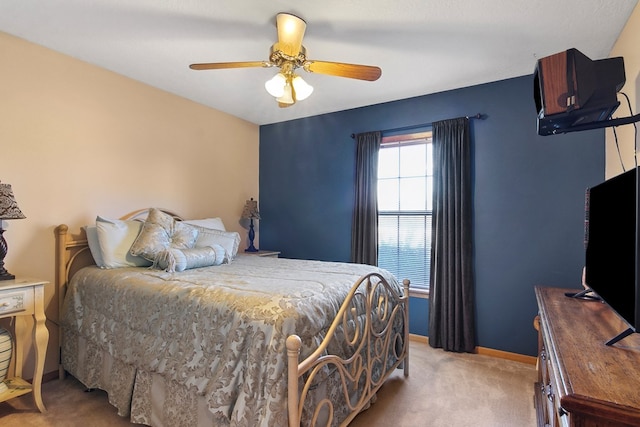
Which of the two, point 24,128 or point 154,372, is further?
point 24,128

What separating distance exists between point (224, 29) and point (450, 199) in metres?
2.34

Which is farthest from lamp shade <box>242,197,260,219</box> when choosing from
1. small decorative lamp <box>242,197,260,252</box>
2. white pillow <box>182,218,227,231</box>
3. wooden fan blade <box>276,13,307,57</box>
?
wooden fan blade <box>276,13,307,57</box>

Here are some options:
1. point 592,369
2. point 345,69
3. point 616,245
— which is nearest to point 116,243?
point 345,69

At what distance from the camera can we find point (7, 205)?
6.67ft

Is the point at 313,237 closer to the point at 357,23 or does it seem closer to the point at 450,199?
the point at 450,199

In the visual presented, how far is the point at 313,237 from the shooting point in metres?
4.04

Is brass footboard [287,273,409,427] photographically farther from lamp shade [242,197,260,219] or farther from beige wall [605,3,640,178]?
lamp shade [242,197,260,219]

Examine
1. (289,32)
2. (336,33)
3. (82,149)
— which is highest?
(336,33)

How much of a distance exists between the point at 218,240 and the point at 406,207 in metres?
1.92

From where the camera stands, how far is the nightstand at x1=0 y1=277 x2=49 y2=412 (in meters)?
1.97

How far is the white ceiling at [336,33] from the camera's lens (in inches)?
77.7

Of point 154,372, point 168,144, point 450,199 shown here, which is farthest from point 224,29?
point 450,199

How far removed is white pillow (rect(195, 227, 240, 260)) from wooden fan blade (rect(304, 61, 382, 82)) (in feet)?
5.35

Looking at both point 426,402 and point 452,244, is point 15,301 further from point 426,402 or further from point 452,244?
point 452,244
